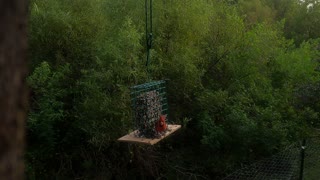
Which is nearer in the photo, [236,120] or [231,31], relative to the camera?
[236,120]

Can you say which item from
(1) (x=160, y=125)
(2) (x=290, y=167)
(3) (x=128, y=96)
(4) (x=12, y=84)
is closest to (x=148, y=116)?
(1) (x=160, y=125)

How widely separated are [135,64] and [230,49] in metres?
2.32

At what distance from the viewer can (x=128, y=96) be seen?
21.0 feet

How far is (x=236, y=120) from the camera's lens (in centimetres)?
707

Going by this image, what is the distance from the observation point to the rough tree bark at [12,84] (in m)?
1.02

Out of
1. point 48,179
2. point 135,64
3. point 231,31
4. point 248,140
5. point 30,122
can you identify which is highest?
point 231,31

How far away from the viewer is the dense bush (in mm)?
6535

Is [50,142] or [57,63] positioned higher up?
[57,63]

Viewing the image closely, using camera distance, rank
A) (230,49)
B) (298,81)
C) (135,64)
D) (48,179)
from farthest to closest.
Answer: (298,81)
(230,49)
(48,179)
(135,64)

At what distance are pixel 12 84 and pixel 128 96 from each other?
17.6 feet

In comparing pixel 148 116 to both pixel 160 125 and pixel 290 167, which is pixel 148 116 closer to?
pixel 160 125

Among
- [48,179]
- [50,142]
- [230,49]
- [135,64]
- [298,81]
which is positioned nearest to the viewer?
[135,64]

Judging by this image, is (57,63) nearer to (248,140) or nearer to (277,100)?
(248,140)

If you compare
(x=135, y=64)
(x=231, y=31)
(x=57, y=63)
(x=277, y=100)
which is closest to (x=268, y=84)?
(x=277, y=100)
